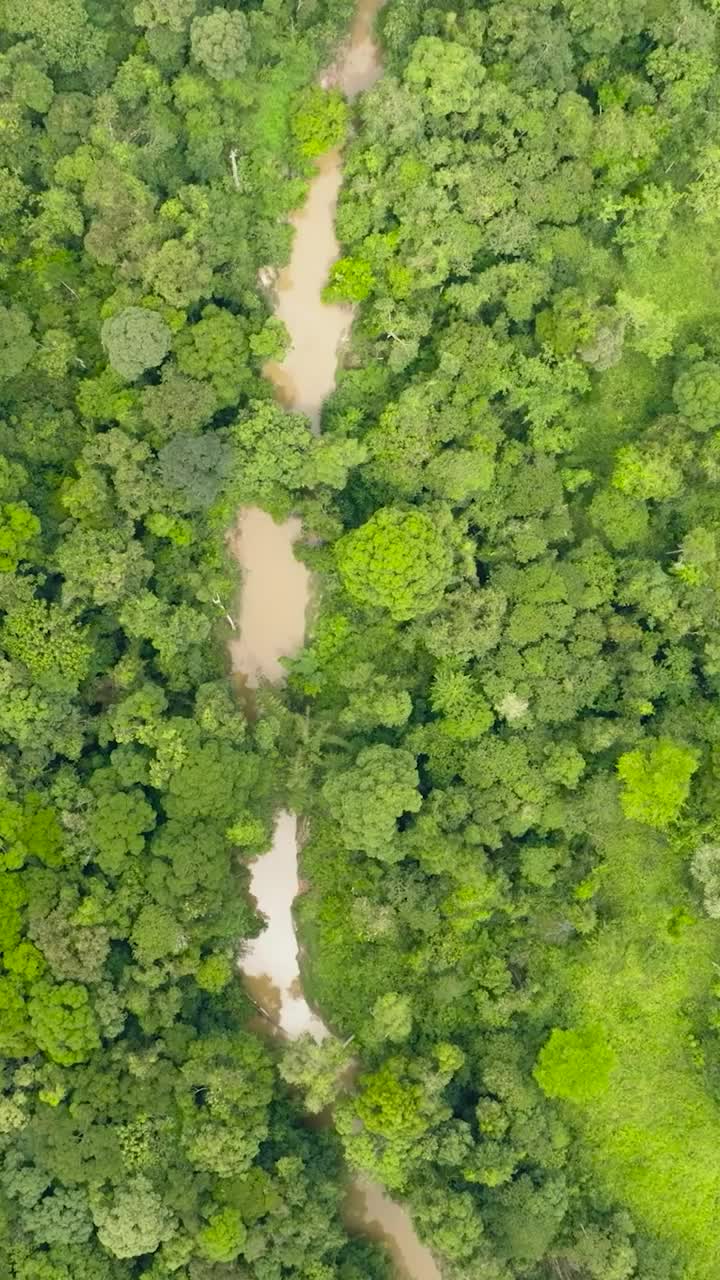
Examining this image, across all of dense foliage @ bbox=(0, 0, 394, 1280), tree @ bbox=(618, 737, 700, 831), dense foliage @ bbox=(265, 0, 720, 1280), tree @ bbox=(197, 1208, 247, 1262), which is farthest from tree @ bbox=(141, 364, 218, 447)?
tree @ bbox=(197, 1208, 247, 1262)

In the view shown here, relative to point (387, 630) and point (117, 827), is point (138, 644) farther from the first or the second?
point (387, 630)

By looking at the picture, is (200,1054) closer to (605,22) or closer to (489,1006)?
(489,1006)

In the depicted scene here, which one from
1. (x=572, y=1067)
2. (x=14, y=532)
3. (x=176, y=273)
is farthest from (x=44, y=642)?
(x=572, y=1067)

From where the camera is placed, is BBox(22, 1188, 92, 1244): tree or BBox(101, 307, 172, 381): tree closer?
BBox(22, 1188, 92, 1244): tree

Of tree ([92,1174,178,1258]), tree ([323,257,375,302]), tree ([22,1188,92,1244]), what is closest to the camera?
tree ([92,1174,178,1258])

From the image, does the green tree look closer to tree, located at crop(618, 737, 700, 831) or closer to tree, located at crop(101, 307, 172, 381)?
tree, located at crop(101, 307, 172, 381)

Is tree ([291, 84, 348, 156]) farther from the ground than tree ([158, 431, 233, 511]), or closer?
farther from the ground
